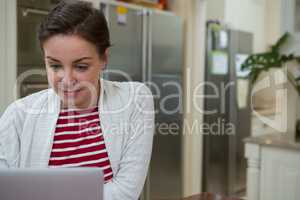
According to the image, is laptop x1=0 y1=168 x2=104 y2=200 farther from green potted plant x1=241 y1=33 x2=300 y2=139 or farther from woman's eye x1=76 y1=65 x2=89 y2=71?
green potted plant x1=241 y1=33 x2=300 y2=139

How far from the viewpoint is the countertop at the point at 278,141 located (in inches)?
93.6

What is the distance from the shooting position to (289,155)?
2416 millimetres

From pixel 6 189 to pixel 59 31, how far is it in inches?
19.8

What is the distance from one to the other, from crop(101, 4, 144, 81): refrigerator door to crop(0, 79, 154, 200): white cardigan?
1510 mm

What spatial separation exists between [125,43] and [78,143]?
1.81 meters

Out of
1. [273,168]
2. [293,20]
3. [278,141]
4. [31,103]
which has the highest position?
[293,20]

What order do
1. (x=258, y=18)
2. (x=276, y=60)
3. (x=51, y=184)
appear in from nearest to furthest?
(x=51, y=184) < (x=276, y=60) < (x=258, y=18)

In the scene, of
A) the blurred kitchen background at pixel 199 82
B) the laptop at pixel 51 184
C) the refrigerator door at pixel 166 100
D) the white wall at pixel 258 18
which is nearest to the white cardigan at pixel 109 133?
the laptop at pixel 51 184

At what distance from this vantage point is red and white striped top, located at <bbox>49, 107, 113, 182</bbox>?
1133 millimetres

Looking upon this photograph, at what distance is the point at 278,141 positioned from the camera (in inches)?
96.2

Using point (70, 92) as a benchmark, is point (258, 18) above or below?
above

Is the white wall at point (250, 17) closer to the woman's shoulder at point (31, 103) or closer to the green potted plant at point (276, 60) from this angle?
the green potted plant at point (276, 60)

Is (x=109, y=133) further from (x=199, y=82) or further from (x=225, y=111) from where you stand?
(x=225, y=111)

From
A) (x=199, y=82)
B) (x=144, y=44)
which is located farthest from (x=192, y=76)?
(x=144, y=44)
